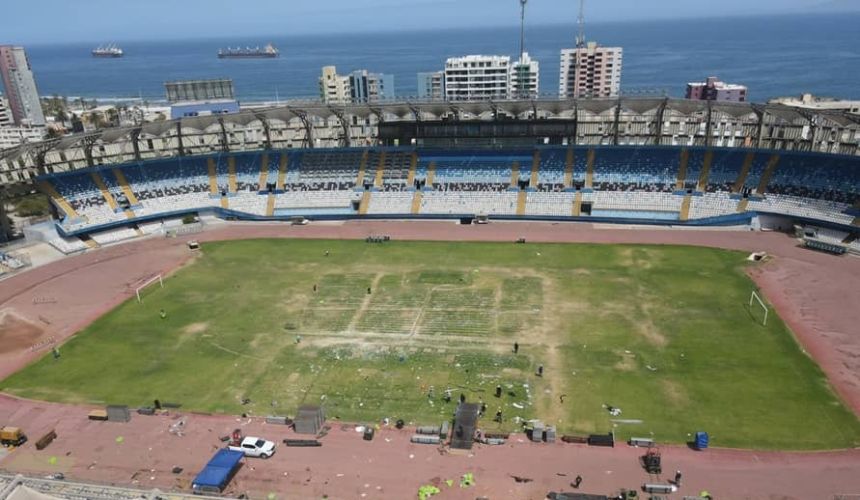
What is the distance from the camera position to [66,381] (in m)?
37.9

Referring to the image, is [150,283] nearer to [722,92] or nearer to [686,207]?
[686,207]

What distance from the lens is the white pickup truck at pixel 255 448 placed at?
29.8 meters

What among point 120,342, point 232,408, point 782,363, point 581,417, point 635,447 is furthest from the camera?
point 120,342

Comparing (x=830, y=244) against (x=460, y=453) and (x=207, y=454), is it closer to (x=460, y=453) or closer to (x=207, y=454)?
(x=460, y=453)

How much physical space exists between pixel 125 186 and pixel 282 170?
747 inches

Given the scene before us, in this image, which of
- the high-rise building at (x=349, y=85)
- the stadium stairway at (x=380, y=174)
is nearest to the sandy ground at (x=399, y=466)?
the stadium stairway at (x=380, y=174)

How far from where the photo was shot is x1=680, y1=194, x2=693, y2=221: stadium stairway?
6519 centimetres

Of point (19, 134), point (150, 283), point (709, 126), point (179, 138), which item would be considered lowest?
point (150, 283)

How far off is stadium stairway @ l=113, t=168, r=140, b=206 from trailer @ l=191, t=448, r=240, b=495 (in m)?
50.9

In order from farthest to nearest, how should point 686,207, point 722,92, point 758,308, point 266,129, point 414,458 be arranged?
point 722,92 → point 266,129 → point 686,207 → point 758,308 → point 414,458

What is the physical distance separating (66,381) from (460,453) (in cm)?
2701

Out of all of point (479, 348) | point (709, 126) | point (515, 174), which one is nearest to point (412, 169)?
point (515, 174)

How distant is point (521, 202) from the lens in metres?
69.9

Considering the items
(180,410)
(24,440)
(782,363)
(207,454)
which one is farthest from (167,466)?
(782,363)
